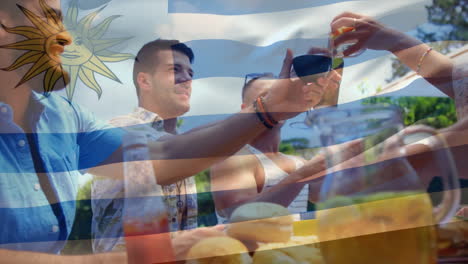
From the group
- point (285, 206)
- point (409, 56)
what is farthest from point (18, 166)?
point (409, 56)

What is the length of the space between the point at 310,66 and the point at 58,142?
0.48m

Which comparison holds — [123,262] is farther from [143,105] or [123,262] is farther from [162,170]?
[143,105]

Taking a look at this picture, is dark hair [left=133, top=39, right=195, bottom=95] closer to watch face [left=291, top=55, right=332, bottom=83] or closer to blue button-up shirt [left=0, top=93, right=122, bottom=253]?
blue button-up shirt [left=0, top=93, right=122, bottom=253]

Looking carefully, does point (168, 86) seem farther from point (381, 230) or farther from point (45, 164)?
point (381, 230)

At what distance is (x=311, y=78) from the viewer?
807mm

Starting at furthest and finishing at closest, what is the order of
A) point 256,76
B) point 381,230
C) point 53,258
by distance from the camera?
1. point 256,76
2. point 53,258
3. point 381,230

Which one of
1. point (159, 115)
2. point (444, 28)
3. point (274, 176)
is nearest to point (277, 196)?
point (274, 176)

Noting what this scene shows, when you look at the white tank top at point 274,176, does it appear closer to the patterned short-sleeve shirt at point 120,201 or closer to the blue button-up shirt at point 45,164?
the patterned short-sleeve shirt at point 120,201

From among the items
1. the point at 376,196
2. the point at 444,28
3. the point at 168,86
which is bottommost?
the point at 376,196

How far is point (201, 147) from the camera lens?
0.78 meters

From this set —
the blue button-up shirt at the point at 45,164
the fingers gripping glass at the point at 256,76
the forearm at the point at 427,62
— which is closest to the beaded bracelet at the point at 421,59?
the forearm at the point at 427,62

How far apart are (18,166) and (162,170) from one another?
0.24 metres

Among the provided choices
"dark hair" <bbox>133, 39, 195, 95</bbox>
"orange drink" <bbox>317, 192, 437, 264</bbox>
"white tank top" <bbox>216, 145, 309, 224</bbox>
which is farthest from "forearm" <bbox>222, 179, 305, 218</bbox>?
"dark hair" <bbox>133, 39, 195, 95</bbox>

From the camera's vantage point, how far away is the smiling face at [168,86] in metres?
0.83
